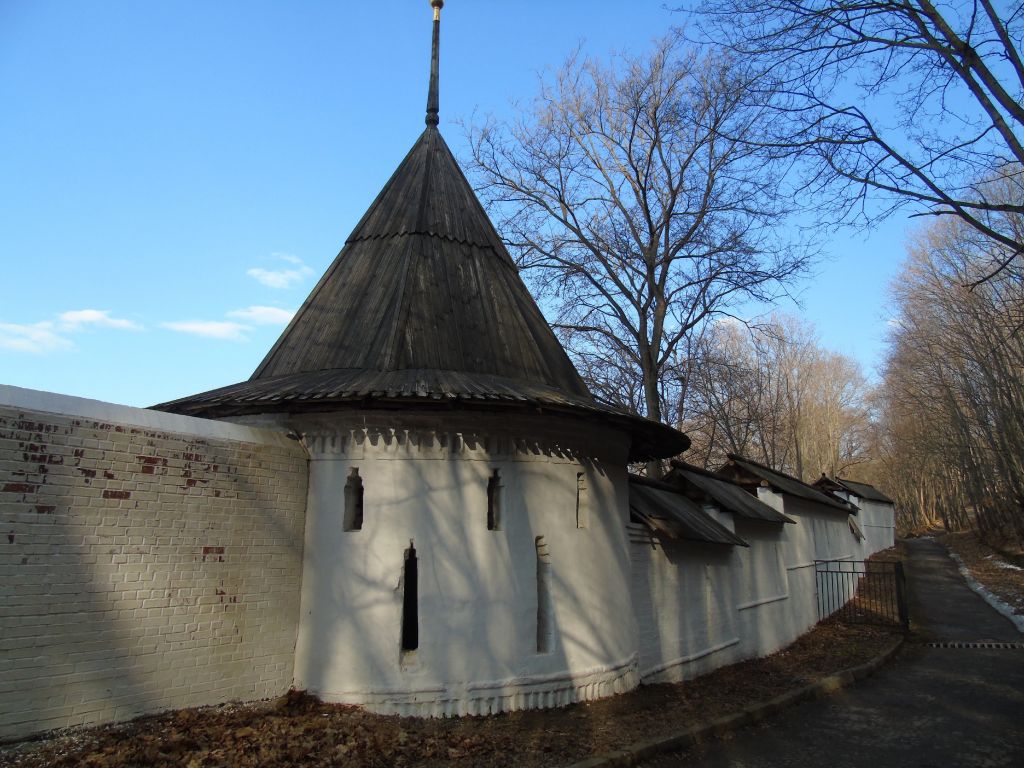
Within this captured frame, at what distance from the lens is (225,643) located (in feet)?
22.4

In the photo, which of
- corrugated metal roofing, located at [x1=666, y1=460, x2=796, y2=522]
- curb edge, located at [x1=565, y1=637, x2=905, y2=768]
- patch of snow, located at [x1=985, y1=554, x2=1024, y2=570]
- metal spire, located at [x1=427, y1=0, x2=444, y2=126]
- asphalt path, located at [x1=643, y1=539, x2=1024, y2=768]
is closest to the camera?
curb edge, located at [x1=565, y1=637, x2=905, y2=768]

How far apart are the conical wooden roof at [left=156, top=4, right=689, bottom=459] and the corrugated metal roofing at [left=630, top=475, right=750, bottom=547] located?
71 centimetres

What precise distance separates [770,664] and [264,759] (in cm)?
951

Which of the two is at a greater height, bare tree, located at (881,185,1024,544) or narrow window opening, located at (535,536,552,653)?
bare tree, located at (881,185,1024,544)

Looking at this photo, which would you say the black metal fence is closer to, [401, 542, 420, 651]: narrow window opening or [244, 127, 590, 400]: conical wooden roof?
[244, 127, 590, 400]: conical wooden roof

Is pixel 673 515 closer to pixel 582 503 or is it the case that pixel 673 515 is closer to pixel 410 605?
pixel 582 503

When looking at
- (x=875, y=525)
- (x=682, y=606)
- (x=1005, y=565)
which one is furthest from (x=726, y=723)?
(x=875, y=525)

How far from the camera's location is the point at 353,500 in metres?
7.84

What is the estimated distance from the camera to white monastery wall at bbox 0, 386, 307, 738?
217 inches

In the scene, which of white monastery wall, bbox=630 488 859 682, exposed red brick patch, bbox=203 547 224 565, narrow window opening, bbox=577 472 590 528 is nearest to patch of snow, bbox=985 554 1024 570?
white monastery wall, bbox=630 488 859 682

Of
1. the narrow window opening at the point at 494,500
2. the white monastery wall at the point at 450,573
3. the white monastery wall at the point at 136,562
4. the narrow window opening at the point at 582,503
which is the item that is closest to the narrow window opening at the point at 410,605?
the white monastery wall at the point at 450,573

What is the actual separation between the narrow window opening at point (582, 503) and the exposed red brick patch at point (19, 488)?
5.54 meters

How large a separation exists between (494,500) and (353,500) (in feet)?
5.16

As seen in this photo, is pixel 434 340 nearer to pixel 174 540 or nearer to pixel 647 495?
pixel 174 540
